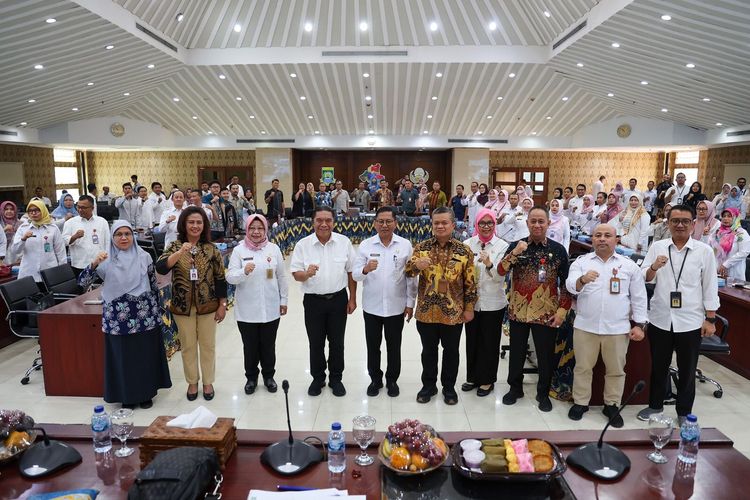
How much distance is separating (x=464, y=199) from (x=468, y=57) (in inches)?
138

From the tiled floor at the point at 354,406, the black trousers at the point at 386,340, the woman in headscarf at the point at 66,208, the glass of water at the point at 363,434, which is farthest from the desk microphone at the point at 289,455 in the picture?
the woman in headscarf at the point at 66,208

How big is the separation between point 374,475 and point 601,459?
0.84 metres

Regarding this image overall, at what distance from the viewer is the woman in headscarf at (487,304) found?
395 centimetres

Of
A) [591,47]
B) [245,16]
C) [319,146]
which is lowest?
[319,146]

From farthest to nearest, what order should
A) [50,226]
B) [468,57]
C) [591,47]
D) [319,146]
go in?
[319,146]
[468,57]
[591,47]
[50,226]

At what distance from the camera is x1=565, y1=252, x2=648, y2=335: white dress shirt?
137 inches

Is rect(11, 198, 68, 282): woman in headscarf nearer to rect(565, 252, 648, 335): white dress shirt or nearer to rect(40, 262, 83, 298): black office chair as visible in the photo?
rect(40, 262, 83, 298): black office chair

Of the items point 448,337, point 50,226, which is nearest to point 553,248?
point 448,337

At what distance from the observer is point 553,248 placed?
12.2 feet

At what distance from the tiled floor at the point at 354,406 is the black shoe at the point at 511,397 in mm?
41

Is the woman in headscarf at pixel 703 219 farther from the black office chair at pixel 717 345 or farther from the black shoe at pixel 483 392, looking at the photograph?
the black shoe at pixel 483 392

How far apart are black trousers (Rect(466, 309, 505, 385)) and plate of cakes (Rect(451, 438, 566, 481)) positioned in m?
2.12

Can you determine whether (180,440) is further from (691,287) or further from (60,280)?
(60,280)

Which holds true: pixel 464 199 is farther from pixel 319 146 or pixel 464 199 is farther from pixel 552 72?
pixel 319 146
